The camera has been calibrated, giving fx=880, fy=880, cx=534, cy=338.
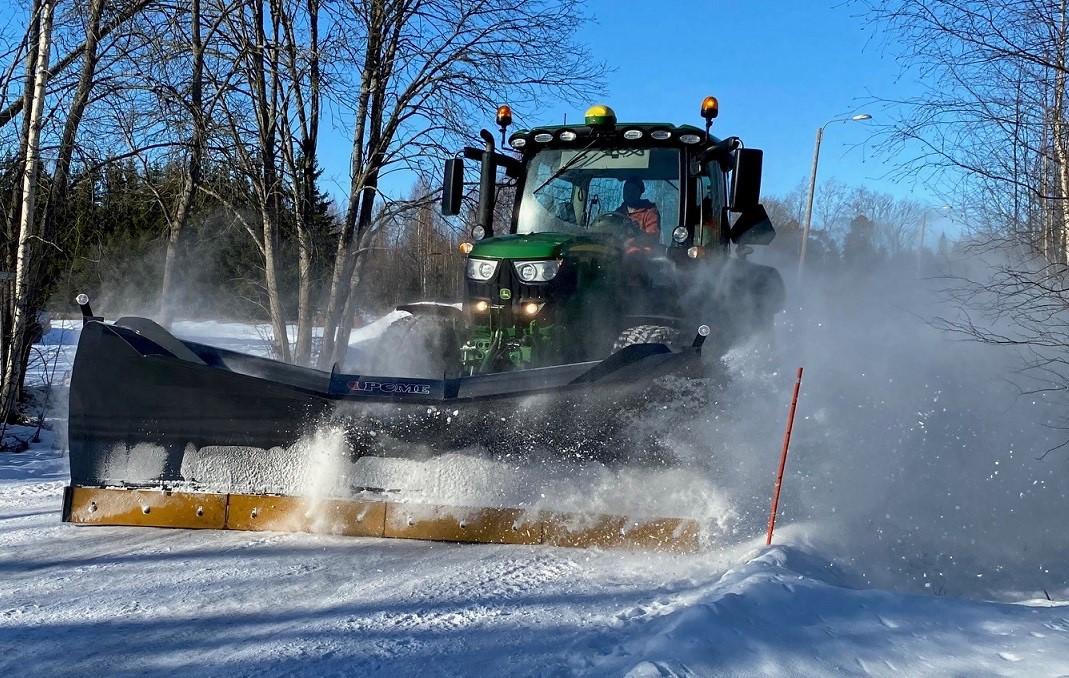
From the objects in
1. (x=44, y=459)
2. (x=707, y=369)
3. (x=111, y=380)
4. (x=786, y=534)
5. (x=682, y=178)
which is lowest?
(x=44, y=459)

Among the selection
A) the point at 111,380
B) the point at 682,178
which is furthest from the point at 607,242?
the point at 111,380

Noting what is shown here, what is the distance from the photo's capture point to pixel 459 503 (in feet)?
15.4

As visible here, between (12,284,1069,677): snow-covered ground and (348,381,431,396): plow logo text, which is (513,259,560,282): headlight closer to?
(348,381,431,396): plow logo text

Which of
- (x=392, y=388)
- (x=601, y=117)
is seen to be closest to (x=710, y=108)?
(x=601, y=117)

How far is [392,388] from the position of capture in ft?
15.4

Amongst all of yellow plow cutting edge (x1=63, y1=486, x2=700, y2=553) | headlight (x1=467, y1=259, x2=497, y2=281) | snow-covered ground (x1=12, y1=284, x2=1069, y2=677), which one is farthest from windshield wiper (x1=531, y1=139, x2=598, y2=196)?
yellow plow cutting edge (x1=63, y1=486, x2=700, y2=553)

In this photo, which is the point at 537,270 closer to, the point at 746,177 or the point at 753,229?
the point at 746,177

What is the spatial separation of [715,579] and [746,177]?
2477 millimetres

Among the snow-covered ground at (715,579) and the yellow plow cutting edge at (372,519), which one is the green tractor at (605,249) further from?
the yellow plow cutting edge at (372,519)

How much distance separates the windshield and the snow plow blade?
1.82m

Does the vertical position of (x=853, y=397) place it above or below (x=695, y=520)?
above

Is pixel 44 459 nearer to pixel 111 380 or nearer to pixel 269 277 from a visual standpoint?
pixel 111 380

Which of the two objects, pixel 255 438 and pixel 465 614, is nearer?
pixel 465 614

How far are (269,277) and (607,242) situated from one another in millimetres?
7014
